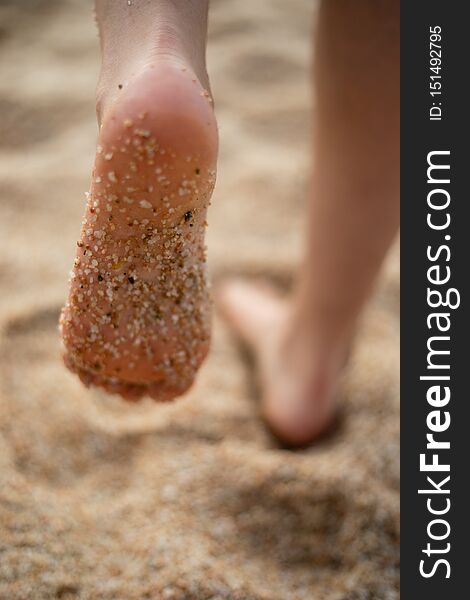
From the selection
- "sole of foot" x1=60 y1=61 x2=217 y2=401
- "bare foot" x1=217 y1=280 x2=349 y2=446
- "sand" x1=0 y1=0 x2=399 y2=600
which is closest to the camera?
"sole of foot" x1=60 y1=61 x2=217 y2=401

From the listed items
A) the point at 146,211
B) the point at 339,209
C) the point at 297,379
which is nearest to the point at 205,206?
the point at 146,211

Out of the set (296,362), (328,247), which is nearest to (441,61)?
(328,247)

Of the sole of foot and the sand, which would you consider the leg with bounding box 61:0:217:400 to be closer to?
the sole of foot

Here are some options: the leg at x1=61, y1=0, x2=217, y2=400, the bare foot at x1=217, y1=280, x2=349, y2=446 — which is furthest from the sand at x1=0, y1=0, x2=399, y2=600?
the leg at x1=61, y1=0, x2=217, y2=400

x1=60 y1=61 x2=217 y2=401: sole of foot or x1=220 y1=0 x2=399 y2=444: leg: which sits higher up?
x1=220 y1=0 x2=399 y2=444: leg

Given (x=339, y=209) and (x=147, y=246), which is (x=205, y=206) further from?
(x=339, y=209)

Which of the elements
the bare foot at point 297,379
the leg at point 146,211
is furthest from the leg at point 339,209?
the leg at point 146,211

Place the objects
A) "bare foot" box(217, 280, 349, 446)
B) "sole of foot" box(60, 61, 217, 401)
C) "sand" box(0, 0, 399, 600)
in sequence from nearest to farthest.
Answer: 1. "sole of foot" box(60, 61, 217, 401)
2. "sand" box(0, 0, 399, 600)
3. "bare foot" box(217, 280, 349, 446)
